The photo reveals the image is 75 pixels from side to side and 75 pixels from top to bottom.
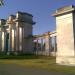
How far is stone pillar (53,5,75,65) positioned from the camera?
3092cm

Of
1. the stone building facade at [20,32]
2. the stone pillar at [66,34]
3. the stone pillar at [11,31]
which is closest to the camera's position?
the stone pillar at [66,34]

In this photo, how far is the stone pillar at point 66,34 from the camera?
30.9 m

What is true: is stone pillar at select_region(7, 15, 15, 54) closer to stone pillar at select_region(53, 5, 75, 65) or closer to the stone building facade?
the stone building facade

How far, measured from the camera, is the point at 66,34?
105ft

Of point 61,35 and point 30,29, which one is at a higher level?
point 30,29

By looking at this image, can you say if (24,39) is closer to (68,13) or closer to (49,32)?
(49,32)

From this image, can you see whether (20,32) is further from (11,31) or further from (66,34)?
(66,34)

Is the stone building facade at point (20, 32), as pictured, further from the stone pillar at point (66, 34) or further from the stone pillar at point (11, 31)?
the stone pillar at point (66, 34)

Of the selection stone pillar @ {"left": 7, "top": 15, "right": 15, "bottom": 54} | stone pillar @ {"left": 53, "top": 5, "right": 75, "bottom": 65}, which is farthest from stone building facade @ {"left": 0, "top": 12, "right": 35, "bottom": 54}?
stone pillar @ {"left": 53, "top": 5, "right": 75, "bottom": 65}

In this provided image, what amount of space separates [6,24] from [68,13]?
55.2 meters

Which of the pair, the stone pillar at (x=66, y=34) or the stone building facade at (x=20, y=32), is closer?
the stone pillar at (x=66, y=34)

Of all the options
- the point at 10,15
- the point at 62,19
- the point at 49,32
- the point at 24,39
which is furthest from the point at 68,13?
the point at 10,15

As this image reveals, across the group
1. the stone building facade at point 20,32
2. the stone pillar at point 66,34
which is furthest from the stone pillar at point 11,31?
the stone pillar at point 66,34

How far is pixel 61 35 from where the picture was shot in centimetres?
3306
